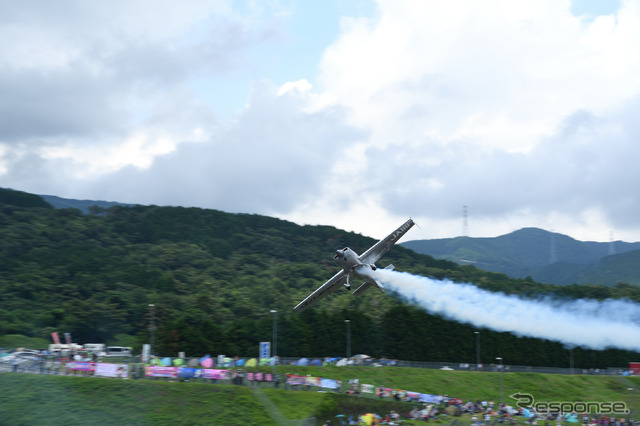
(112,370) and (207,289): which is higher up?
(207,289)

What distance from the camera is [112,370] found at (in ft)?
157

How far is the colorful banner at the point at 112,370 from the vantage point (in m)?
47.5

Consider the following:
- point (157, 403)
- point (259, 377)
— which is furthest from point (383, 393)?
point (157, 403)

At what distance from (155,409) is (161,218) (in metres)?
147

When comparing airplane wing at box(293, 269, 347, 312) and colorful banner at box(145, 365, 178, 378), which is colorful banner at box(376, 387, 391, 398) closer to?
airplane wing at box(293, 269, 347, 312)

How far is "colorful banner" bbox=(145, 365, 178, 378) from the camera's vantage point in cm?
4759

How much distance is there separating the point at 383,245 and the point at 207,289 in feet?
255

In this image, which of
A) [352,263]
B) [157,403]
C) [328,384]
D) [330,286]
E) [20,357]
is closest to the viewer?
[157,403]

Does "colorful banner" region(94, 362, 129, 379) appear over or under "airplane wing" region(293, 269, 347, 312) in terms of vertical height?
under

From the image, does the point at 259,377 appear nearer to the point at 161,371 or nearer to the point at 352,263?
the point at 161,371

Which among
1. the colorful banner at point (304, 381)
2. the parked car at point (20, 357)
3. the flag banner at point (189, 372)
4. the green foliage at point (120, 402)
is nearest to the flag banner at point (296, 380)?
the colorful banner at point (304, 381)

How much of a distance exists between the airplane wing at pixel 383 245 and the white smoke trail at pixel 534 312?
348 centimetres

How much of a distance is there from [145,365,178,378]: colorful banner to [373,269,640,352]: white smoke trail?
55.9ft

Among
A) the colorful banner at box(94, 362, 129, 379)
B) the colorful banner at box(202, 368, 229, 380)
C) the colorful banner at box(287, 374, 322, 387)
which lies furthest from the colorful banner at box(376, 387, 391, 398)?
the colorful banner at box(94, 362, 129, 379)
